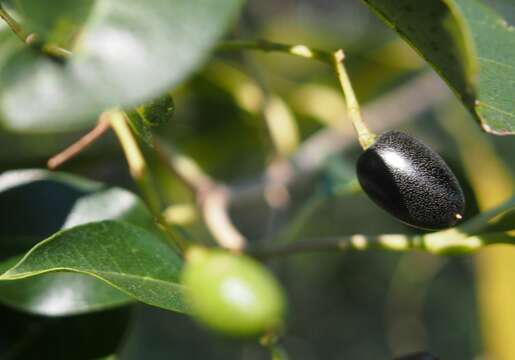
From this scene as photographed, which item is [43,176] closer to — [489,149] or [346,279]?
[489,149]

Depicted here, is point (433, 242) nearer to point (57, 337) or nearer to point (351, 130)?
point (57, 337)

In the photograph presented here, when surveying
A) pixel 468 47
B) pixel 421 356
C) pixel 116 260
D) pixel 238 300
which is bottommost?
pixel 421 356

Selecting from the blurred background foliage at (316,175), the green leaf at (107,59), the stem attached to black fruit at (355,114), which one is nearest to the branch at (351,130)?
the blurred background foliage at (316,175)

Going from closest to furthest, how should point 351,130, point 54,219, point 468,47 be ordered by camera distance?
1. point 468,47
2. point 54,219
3. point 351,130

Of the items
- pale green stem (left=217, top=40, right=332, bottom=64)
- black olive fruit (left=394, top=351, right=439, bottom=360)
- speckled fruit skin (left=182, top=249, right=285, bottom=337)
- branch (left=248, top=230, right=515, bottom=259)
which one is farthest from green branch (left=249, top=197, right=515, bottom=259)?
speckled fruit skin (left=182, top=249, right=285, bottom=337)

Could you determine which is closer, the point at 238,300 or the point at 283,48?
the point at 238,300

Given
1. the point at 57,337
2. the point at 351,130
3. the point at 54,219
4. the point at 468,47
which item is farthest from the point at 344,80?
the point at 351,130

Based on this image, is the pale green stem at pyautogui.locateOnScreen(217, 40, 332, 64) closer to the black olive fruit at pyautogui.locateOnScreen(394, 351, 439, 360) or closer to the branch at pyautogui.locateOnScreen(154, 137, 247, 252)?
the branch at pyautogui.locateOnScreen(154, 137, 247, 252)
